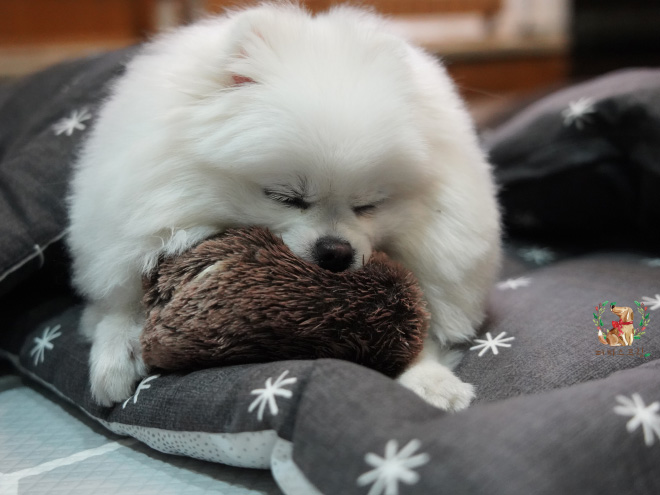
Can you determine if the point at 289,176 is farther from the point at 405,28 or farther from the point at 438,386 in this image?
the point at 405,28

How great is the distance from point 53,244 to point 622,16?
11.9ft

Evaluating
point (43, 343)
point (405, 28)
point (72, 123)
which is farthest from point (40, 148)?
point (405, 28)

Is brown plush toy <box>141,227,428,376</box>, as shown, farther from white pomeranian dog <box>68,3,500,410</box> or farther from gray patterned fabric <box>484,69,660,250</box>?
gray patterned fabric <box>484,69,660,250</box>

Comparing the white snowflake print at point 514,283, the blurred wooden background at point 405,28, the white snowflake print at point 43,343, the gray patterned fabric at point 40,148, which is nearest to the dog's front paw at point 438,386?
the white snowflake print at point 514,283

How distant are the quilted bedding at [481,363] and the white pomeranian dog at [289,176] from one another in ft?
0.38

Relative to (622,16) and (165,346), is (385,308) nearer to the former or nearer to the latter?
(165,346)

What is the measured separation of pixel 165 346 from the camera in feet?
3.38

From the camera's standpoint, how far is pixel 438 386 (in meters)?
1.02

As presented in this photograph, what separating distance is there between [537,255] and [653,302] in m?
0.57

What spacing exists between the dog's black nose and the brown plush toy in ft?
0.18

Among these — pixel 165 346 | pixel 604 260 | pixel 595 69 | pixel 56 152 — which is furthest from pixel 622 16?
pixel 165 346

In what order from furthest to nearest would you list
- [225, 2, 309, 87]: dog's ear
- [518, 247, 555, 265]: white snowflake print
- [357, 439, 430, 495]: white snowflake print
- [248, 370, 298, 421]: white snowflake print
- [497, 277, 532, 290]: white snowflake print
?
[518, 247, 555, 265]: white snowflake print → [497, 277, 532, 290]: white snowflake print → [225, 2, 309, 87]: dog's ear → [248, 370, 298, 421]: white snowflake print → [357, 439, 430, 495]: white snowflake print

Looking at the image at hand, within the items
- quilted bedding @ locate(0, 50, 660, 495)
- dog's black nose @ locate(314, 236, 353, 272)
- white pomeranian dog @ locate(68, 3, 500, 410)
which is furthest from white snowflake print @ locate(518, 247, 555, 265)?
dog's black nose @ locate(314, 236, 353, 272)

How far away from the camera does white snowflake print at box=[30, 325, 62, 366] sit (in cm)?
129
